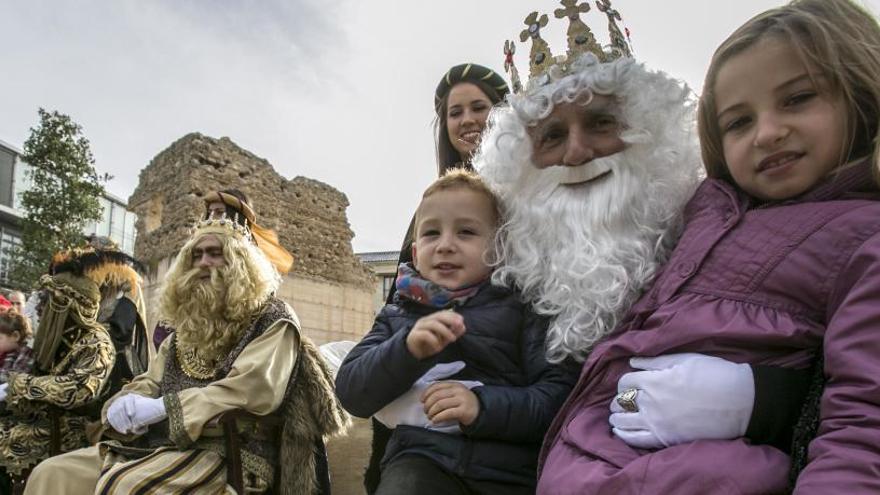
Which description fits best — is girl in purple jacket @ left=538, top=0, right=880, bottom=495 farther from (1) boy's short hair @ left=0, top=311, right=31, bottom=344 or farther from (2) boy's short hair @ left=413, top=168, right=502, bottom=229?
(1) boy's short hair @ left=0, top=311, right=31, bottom=344

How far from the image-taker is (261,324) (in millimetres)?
3299

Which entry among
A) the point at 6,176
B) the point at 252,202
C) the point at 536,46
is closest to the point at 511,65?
the point at 536,46

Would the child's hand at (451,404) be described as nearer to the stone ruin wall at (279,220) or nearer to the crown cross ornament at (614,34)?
the crown cross ornament at (614,34)

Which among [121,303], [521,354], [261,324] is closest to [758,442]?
[521,354]

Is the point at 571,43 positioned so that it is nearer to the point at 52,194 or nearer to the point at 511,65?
the point at 511,65

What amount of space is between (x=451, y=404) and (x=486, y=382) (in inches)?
8.8

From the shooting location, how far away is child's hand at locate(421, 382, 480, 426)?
1574 millimetres

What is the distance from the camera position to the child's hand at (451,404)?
157cm

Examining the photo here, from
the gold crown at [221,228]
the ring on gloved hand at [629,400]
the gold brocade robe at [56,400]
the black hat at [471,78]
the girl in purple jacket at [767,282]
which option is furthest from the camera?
the gold brocade robe at [56,400]

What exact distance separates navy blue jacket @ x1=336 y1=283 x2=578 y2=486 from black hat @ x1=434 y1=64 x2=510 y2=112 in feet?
5.27

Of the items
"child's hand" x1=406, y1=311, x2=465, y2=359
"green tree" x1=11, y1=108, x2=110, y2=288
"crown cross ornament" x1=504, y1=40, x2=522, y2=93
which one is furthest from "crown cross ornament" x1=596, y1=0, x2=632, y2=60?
"green tree" x1=11, y1=108, x2=110, y2=288

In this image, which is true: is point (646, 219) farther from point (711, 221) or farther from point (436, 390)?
point (436, 390)

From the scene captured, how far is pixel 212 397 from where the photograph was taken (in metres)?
2.87

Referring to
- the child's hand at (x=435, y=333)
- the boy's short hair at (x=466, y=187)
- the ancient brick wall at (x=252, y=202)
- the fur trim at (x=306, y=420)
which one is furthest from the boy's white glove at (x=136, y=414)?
the ancient brick wall at (x=252, y=202)
